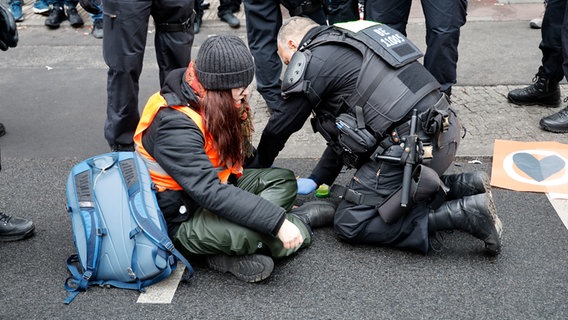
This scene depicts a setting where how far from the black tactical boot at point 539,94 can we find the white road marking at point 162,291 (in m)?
3.14

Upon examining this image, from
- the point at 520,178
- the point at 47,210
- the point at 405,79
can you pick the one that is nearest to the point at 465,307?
the point at 405,79

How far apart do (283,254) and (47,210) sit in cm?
148

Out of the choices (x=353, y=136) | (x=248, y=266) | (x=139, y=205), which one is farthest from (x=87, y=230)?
(x=353, y=136)

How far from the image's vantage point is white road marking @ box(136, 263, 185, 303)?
2.81 m

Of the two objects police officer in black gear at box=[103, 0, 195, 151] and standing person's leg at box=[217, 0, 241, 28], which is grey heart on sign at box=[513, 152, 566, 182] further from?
standing person's leg at box=[217, 0, 241, 28]

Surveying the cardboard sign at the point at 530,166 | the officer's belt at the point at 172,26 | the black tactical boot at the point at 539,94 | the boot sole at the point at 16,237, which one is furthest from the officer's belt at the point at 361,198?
the black tactical boot at the point at 539,94

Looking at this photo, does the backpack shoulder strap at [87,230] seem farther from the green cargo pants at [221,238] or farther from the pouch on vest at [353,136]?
the pouch on vest at [353,136]

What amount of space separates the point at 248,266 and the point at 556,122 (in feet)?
8.71

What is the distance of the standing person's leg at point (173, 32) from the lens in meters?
4.13

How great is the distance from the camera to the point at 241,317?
2.71 m

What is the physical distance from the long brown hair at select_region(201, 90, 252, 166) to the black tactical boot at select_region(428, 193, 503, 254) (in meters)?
0.99

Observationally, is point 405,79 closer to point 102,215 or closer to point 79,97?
point 102,215

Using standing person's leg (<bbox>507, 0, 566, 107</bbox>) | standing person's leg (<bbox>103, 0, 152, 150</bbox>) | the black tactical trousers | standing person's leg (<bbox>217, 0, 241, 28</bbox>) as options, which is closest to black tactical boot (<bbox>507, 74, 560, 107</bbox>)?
standing person's leg (<bbox>507, 0, 566, 107</bbox>)

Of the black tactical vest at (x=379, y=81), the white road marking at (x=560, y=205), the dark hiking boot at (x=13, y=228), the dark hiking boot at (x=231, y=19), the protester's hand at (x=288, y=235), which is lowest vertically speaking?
the dark hiking boot at (x=231, y=19)
